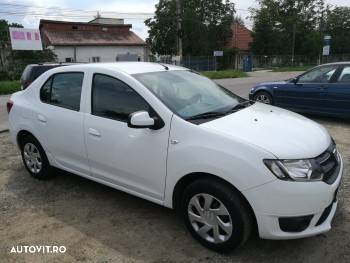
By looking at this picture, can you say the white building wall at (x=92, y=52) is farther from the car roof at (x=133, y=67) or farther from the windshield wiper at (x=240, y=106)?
the windshield wiper at (x=240, y=106)

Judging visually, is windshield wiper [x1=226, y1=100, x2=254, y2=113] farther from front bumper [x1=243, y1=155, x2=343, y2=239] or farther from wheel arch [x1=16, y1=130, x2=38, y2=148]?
wheel arch [x1=16, y1=130, x2=38, y2=148]

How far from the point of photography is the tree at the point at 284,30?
51.8m

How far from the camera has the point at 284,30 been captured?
54.0 meters

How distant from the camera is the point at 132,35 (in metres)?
47.8

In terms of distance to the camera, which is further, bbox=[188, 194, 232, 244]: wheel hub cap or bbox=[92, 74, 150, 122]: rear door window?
bbox=[92, 74, 150, 122]: rear door window

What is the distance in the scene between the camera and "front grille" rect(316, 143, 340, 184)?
2891 millimetres

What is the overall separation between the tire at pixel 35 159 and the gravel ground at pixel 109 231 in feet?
0.46

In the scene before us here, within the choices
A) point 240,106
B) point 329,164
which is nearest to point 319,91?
point 240,106

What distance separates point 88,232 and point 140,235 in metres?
0.53

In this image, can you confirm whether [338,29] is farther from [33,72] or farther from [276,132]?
[276,132]

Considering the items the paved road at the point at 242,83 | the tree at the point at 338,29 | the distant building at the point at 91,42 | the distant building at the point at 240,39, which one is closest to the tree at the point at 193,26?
the distant building at the point at 240,39

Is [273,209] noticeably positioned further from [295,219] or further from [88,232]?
[88,232]

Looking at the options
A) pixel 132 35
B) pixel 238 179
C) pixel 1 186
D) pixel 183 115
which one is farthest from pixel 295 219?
pixel 132 35

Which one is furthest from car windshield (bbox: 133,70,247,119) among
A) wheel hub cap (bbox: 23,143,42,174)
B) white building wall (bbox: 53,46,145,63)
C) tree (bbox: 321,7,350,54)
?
tree (bbox: 321,7,350,54)
